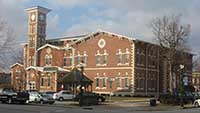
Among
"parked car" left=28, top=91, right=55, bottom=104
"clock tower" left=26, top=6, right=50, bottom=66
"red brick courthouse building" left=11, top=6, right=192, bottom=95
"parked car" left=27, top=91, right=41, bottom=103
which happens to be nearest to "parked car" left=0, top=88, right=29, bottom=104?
"parked car" left=28, top=91, right=55, bottom=104

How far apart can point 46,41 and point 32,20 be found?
613cm

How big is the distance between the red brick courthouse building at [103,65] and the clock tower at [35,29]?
1.87 metres

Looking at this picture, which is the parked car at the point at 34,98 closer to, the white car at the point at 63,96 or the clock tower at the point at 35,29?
the white car at the point at 63,96

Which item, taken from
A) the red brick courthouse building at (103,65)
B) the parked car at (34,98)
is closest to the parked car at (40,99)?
the parked car at (34,98)

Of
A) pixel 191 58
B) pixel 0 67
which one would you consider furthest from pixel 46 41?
pixel 0 67

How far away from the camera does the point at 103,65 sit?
82312 millimetres

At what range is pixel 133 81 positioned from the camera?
7775 centimetres

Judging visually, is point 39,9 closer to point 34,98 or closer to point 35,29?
point 35,29

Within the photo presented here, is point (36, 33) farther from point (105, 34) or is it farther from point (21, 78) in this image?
point (105, 34)

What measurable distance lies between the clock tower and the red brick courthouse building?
6.13 feet

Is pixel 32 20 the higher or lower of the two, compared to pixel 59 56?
higher

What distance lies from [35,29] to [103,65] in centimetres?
2489

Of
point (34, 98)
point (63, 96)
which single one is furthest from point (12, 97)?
point (63, 96)

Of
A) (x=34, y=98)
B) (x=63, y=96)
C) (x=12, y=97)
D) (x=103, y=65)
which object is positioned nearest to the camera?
(x=12, y=97)
